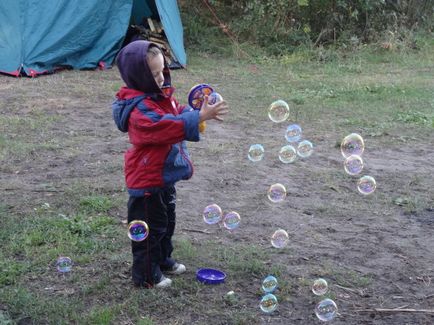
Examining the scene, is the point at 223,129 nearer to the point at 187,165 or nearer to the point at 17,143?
the point at 17,143

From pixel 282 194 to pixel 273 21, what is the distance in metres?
9.26

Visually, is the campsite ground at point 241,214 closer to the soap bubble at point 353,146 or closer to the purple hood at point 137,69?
the soap bubble at point 353,146

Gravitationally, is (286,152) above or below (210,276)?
above

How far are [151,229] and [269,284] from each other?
74 centimetres

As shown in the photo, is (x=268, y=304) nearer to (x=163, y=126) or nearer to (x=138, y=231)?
(x=138, y=231)

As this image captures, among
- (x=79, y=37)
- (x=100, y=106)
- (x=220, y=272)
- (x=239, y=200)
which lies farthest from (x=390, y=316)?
(x=79, y=37)

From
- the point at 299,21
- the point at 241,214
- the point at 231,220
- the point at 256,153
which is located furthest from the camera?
the point at 299,21

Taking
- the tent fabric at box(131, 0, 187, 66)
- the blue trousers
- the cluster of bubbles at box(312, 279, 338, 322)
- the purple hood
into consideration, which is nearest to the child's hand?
the purple hood

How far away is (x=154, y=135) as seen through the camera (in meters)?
3.36

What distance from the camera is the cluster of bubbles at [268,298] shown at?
3482mm

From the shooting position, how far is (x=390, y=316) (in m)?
3.51

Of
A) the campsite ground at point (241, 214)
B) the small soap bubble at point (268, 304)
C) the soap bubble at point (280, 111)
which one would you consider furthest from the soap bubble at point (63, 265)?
the soap bubble at point (280, 111)

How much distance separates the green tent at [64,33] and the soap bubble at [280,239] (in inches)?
284

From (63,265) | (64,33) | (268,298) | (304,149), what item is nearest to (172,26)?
(64,33)
